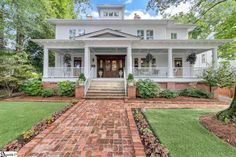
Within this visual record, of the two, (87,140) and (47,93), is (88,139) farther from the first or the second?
(47,93)

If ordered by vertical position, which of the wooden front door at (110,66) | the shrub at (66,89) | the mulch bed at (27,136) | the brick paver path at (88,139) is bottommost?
the brick paver path at (88,139)

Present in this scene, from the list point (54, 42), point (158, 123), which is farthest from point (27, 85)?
point (158, 123)

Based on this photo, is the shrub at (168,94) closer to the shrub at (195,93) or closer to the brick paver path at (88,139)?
the shrub at (195,93)

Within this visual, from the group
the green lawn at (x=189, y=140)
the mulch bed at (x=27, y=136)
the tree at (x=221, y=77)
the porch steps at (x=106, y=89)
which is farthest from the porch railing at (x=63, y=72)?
the green lawn at (x=189, y=140)

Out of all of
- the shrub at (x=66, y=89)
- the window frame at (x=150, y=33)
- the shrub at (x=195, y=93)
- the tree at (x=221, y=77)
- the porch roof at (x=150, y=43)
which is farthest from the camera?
the window frame at (x=150, y=33)

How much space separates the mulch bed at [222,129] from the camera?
4.82 m

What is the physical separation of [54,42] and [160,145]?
1404 centimetres

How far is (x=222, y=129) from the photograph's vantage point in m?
5.53

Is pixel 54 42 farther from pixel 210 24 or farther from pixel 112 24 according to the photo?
pixel 210 24

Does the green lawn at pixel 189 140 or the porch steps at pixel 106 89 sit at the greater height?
the porch steps at pixel 106 89

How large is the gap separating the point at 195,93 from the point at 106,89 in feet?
22.5

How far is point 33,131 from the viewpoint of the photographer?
527 centimetres

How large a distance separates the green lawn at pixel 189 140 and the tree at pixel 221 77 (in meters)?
8.54

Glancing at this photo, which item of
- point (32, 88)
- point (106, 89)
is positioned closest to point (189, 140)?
point (106, 89)
